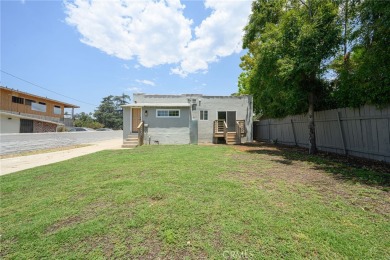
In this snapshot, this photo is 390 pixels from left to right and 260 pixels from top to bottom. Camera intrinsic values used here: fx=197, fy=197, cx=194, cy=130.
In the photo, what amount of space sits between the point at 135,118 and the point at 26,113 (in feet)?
51.2

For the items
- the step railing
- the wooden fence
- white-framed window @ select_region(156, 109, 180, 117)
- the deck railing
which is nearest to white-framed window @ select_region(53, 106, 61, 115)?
the deck railing

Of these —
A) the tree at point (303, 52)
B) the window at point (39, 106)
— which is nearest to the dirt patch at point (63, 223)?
the tree at point (303, 52)

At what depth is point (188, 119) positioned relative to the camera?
1418cm

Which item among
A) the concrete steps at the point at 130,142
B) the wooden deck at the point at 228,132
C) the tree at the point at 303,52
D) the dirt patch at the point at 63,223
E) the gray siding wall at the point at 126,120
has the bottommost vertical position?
the dirt patch at the point at 63,223

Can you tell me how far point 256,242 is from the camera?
236cm

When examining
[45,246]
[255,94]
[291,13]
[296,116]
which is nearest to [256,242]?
[45,246]

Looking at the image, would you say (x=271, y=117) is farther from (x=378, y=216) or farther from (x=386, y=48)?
(x=378, y=216)

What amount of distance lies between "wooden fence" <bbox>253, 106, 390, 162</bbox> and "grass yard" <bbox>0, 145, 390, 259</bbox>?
2131 millimetres

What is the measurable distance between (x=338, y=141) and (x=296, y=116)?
3.65 meters

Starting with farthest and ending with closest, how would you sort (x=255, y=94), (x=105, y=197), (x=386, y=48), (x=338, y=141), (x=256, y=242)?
1. (x=255, y=94)
2. (x=338, y=141)
3. (x=386, y=48)
4. (x=105, y=197)
5. (x=256, y=242)

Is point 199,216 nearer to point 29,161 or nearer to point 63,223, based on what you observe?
point 63,223

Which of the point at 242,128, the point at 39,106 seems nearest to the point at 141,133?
the point at 242,128

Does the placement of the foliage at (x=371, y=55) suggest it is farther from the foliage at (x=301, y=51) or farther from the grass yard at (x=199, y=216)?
the grass yard at (x=199, y=216)

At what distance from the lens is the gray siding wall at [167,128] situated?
45.4 feet
